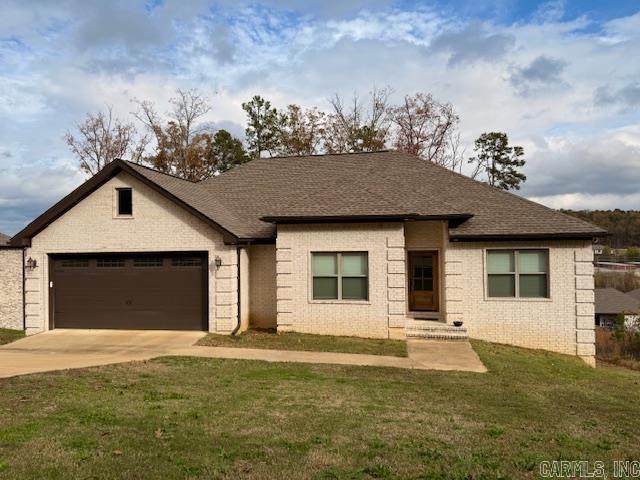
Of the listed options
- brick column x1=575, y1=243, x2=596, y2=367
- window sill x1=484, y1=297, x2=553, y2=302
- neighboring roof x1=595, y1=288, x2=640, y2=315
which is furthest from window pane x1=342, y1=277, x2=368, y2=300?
neighboring roof x1=595, y1=288, x2=640, y2=315

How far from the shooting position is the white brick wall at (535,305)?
1462 centimetres

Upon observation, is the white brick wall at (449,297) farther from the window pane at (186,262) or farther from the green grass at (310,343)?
the window pane at (186,262)

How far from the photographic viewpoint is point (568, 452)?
584 cm

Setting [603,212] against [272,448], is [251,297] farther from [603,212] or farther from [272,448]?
[603,212]

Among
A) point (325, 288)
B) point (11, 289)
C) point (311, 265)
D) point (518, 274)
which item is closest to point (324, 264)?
point (311, 265)

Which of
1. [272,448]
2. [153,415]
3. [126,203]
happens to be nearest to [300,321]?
[126,203]

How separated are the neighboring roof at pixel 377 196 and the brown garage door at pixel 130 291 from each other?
2.93 m

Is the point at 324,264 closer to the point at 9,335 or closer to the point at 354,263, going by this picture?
the point at 354,263

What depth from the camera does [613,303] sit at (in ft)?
201

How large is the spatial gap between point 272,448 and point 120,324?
37.6 feet

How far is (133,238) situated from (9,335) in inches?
198

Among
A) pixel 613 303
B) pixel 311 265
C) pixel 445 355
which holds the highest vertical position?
pixel 311 265

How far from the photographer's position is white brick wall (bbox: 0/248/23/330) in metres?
17.0

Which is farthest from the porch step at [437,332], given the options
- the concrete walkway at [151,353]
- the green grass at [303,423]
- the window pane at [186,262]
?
the window pane at [186,262]
